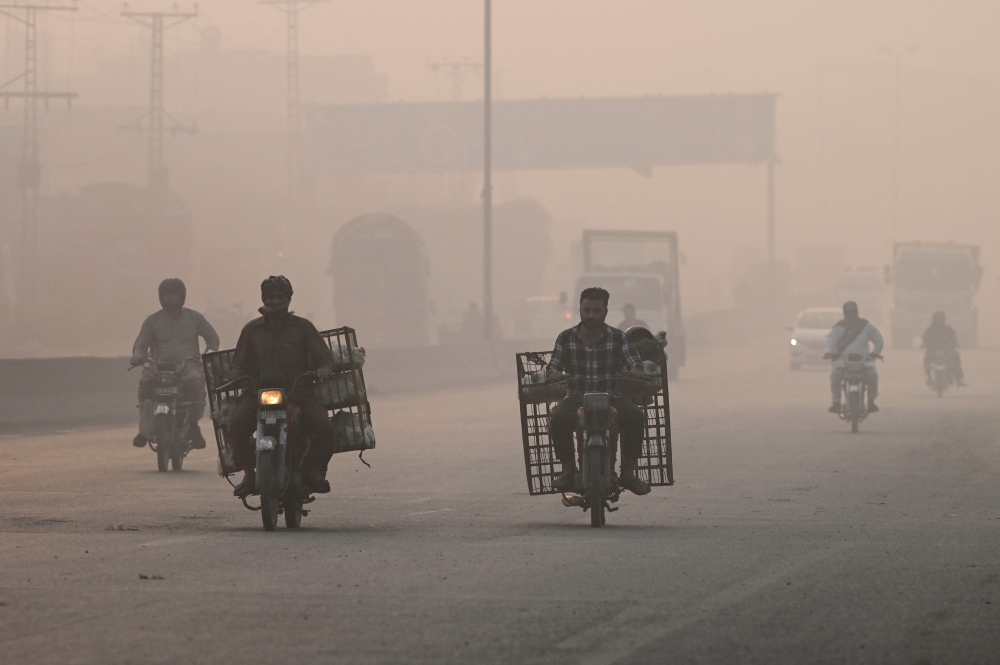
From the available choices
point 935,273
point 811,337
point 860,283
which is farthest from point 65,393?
point 860,283

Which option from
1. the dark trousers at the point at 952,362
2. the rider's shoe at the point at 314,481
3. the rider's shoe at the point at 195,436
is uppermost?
the dark trousers at the point at 952,362

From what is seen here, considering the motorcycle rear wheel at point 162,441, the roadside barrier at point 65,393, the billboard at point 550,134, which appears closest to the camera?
the motorcycle rear wheel at point 162,441

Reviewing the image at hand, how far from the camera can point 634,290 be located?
4200 centimetres

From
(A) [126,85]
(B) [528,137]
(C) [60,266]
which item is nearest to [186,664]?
(C) [60,266]

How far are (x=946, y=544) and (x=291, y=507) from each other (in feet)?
13.4

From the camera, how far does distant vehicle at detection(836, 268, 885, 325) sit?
72875 millimetres

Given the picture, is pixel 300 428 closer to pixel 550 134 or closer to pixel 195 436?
pixel 195 436

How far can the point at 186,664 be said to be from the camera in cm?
607

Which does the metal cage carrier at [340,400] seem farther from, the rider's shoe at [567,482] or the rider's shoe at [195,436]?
the rider's shoe at [195,436]

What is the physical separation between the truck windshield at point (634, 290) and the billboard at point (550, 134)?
34.4 meters

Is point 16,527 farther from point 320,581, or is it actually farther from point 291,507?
point 320,581

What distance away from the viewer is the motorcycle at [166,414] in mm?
16141

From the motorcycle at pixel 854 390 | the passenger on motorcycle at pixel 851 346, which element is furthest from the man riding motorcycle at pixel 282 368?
the passenger on motorcycle at pixel 851 346

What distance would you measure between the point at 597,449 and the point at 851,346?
12.6 meters
